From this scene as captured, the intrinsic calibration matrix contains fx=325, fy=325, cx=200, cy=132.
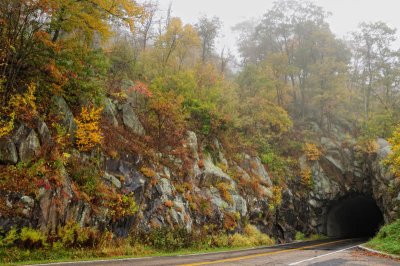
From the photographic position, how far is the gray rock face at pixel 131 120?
20.4 metres

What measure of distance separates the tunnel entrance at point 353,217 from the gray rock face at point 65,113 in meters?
29.9

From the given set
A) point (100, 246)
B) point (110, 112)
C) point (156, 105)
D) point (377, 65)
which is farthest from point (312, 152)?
point (100, 246)

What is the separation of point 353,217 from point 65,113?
40581 mm

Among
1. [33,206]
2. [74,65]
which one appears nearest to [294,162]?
[74,65]

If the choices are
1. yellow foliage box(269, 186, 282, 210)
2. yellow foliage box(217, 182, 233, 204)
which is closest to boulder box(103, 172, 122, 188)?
yellow foliage box(217, 182, 233, 204)

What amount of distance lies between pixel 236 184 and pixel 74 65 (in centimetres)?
1502

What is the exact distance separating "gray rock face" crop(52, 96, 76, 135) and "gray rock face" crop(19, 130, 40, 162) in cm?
213

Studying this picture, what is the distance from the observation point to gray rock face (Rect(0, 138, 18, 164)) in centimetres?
1217

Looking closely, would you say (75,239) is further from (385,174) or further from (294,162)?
(385,174)

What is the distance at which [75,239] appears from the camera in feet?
42.2

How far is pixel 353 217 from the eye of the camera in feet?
143

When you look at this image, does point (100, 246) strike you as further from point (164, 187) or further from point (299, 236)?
point (299, 236)

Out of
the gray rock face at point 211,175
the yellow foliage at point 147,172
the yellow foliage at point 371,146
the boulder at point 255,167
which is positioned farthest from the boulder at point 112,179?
the yellow foliage at point 371,146

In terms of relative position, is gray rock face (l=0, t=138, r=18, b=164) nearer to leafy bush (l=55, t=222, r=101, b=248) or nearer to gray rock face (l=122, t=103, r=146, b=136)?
leafy bush (l=55, t=222, r=101, b=248)
